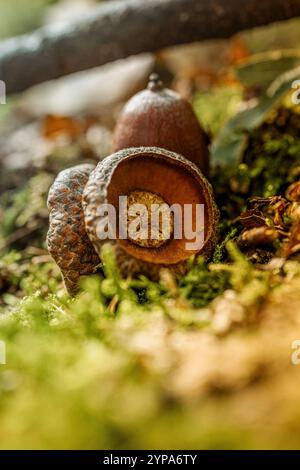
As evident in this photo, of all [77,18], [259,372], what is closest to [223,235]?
[259,372]

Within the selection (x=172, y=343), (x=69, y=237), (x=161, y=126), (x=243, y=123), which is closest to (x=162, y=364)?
(x=172, y=343)

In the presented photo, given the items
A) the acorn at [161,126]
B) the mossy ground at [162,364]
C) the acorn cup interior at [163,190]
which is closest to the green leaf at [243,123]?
the acorn at [161,126]

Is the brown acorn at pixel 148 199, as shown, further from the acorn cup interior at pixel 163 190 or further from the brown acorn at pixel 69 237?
the brown acorn at pixel 69 237

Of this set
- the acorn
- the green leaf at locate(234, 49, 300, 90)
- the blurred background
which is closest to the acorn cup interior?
the blurred background

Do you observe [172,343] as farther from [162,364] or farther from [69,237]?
[69,237]

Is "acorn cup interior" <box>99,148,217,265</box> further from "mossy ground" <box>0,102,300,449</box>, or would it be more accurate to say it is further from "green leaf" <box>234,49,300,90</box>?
"green leaf" <box>234,49,300,90</box>
